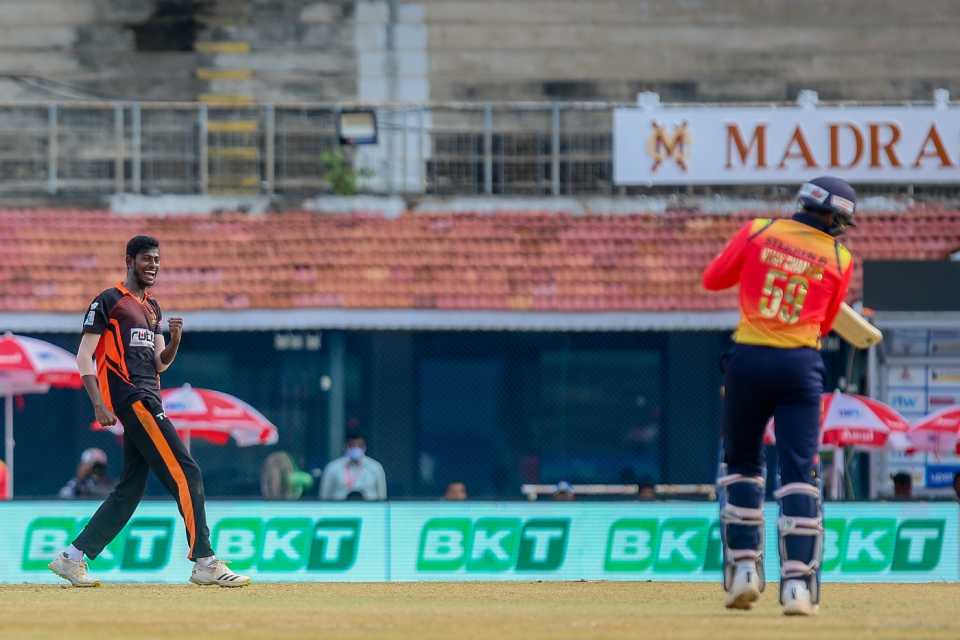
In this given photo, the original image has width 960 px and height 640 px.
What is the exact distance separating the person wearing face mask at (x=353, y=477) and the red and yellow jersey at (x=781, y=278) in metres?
11.3

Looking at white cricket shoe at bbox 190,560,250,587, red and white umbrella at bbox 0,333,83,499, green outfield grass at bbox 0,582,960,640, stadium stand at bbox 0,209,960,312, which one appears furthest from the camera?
stadium stand at bbox 0,209,960,312

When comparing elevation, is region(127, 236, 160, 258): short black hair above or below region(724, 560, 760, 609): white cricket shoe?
above

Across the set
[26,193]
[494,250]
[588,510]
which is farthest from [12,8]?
[588,510]

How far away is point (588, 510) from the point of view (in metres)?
15.4

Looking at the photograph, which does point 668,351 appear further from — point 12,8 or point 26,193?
point 12,8

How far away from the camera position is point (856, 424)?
62.5 ft

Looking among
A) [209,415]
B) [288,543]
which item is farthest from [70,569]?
[209,415]

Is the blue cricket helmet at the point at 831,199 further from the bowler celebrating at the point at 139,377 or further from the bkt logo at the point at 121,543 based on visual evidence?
the bkt logo at the point at 121,543

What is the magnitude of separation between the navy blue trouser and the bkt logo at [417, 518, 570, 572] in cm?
618

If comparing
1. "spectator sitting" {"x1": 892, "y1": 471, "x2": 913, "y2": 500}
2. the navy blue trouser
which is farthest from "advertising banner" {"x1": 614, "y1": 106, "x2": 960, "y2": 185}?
the navy blue trouser

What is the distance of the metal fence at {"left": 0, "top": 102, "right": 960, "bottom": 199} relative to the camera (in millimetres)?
24656

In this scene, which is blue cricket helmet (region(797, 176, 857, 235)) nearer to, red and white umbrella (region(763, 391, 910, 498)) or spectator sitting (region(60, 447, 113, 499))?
red and white umbrella (region(763, 391, 910, 498))

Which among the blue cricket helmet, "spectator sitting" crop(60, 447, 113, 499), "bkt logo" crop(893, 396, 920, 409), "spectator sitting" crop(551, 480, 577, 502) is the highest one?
the blue cricket helmet

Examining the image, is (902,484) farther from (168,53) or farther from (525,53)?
(168,53)
